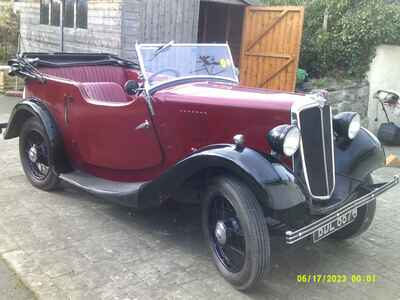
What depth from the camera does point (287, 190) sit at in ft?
9.40

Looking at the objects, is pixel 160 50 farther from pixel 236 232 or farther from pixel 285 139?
pixel 236 232

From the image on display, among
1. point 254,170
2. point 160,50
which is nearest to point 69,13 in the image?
point 160,50

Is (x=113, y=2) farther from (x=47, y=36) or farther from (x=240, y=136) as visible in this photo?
(x=240, y=136)

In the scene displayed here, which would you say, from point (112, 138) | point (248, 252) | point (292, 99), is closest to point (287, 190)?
point (248, 252)

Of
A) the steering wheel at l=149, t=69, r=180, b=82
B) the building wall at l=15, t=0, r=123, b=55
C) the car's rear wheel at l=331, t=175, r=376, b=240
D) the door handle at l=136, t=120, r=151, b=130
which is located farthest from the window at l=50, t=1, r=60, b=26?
the car's rear wheel at l=331, t=175, r=376, b=240

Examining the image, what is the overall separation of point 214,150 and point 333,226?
94 cm

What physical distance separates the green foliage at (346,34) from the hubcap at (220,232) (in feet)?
21.7

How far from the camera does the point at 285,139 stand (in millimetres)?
2955

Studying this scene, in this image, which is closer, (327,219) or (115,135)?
(327,219)

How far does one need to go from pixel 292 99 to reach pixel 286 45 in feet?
19.4

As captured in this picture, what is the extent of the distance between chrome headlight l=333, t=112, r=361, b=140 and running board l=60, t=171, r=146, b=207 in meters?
1.65

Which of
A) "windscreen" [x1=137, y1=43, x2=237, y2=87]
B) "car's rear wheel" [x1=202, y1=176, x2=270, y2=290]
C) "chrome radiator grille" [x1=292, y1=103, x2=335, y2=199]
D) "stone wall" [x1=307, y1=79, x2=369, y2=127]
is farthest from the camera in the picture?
"stone wall" [x1=307, y1=79, x2=369, y2=127]

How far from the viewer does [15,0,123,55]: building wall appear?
819 cm

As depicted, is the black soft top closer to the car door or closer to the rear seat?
the rear seat
